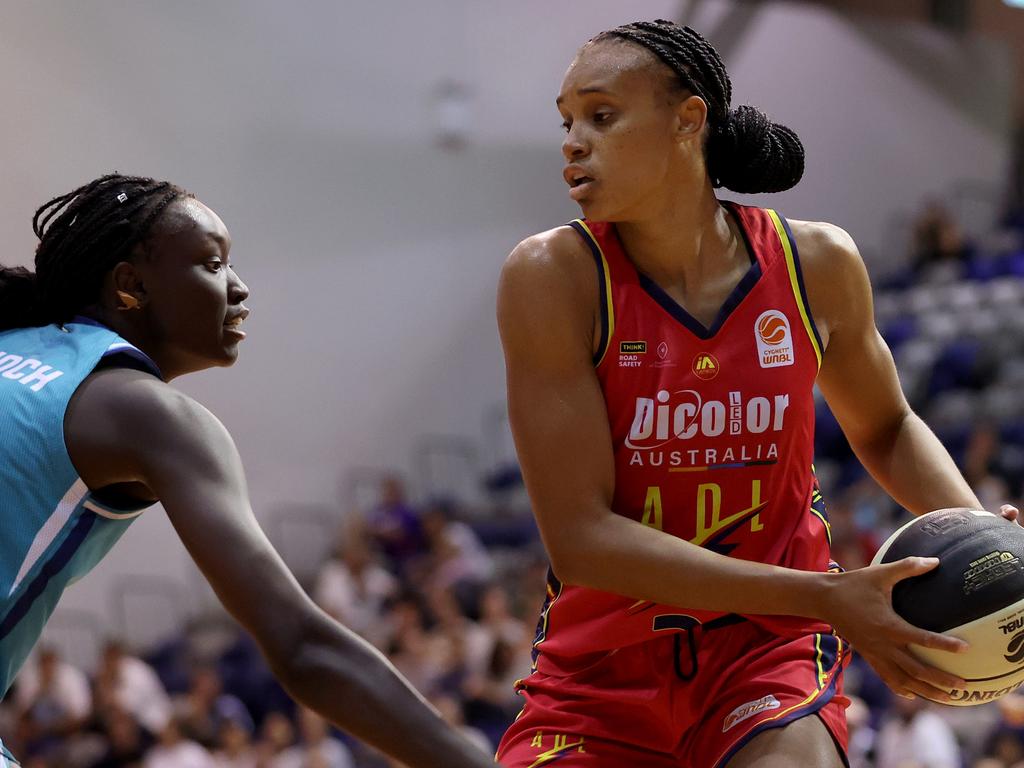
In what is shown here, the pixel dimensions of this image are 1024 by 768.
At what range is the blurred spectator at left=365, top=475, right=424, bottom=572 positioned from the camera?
518 inches

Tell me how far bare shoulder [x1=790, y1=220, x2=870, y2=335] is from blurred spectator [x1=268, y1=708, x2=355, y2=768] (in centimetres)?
672

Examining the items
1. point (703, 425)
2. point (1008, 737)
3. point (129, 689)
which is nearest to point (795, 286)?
point (703, 425)

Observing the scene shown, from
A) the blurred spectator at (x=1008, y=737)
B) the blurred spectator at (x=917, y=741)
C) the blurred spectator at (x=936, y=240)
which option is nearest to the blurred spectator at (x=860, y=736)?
the blurred spectator at (x=917, y=741)

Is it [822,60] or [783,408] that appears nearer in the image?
[783,408]

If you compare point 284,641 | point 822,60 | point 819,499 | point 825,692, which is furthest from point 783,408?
point 822,60

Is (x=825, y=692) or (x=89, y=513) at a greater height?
(x=89, y=513)

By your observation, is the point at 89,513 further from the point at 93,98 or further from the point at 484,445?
the point at 484,445

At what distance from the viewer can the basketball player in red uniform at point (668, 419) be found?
A: 118 inches

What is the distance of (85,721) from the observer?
1021 cm

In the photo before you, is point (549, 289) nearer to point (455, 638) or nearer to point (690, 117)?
point (690, 117)

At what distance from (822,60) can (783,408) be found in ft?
49.2

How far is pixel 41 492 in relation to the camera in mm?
2332

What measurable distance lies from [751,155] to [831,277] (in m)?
0.33

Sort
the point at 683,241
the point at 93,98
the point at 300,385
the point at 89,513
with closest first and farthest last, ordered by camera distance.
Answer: the point at 89,513 → the point at 683,241 → the point at 93,98 → the point at 300,385
